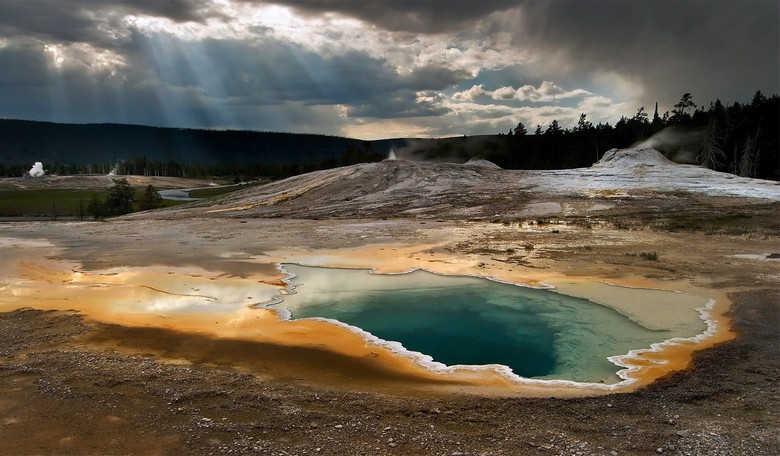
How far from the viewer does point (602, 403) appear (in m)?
7.81

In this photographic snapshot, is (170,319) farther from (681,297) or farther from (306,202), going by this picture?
(306,202)

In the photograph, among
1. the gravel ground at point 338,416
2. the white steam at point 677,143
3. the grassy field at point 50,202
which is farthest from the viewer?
the white steam at point 677,143

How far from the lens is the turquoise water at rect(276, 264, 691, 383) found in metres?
10.3

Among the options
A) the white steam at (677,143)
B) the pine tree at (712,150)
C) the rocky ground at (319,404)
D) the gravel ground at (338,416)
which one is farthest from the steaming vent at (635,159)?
the gravel ground at (338,416)

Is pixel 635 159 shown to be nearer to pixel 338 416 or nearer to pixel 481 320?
pixel 481 320

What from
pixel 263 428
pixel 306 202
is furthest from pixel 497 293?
pixel 306 202

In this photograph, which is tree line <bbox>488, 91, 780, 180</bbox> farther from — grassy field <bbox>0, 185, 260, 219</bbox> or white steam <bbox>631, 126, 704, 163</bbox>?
grassy field <bbox>0, 185, 260, 219</bbox>

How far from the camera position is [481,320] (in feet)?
42.4

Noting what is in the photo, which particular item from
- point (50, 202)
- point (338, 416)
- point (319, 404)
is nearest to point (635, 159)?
point (319, 404)

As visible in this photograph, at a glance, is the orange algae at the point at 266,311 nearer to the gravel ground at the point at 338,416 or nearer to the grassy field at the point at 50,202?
the gravel ground at the point at 338,416

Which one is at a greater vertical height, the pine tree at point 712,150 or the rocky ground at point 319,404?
the pine tree at point 712,150

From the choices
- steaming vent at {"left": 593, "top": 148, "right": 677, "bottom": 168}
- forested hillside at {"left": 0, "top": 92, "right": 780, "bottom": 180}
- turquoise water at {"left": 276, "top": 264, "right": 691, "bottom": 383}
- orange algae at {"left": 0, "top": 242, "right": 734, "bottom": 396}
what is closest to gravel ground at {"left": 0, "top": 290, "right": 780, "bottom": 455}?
orange algae at {"left": 0, "top": 242, "right": 734, "bottom": 396}

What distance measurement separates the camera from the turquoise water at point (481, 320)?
10297 millimetres

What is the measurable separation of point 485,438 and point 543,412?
1.24 m
